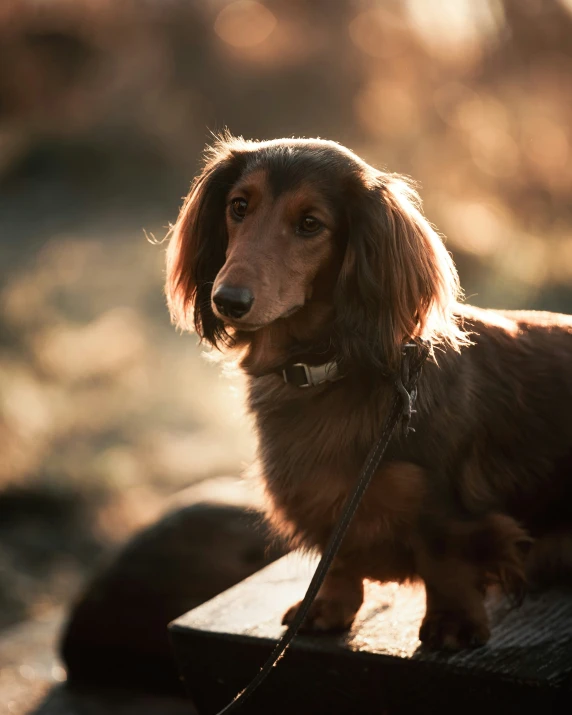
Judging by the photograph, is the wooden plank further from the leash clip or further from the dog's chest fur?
the leash clip

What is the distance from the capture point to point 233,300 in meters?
2.35

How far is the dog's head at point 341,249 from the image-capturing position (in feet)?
8.36

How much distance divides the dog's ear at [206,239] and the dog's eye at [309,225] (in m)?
0.40

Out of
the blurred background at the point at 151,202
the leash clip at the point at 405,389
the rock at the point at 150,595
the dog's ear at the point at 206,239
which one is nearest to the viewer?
the leash clip at the point at 405,389

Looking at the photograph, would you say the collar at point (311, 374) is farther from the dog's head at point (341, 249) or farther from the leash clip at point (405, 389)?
the leash clip at point (405, 389)

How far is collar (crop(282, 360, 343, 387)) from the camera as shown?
2674mm

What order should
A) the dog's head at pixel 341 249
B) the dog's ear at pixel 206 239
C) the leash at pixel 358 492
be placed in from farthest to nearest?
the dog's ear at pixel 206 239, the dog's head at pixel 341 249, the leash at pixel 358 492

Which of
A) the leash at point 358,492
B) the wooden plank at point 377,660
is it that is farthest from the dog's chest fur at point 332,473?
the wooden plank at point 377,660

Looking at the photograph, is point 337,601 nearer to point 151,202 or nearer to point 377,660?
point 377,660

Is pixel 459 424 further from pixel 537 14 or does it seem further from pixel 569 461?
pixel 537 14

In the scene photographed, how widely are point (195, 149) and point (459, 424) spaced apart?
716cm

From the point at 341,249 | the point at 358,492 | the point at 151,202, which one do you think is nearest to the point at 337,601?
the point at 358,492

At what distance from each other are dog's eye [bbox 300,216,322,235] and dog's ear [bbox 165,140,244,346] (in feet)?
1.32

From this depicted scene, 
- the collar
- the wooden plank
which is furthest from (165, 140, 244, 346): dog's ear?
the wooden plank
